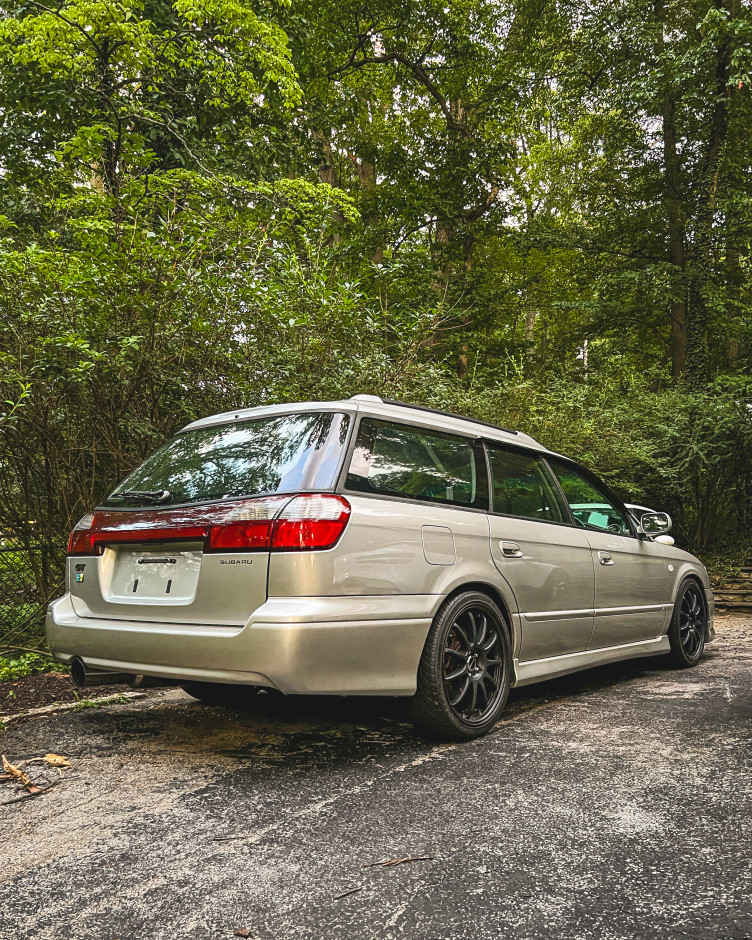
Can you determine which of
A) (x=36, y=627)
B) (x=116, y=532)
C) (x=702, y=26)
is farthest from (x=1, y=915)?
(x=702, y=26)

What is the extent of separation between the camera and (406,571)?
355 centimetres

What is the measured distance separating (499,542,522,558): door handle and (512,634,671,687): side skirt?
1.91 ft

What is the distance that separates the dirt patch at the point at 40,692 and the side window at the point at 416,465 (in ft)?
7.66

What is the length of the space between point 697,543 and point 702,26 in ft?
28.6

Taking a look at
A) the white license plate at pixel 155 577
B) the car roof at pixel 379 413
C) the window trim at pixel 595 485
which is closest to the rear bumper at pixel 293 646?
the white license plate at pixel 155 577

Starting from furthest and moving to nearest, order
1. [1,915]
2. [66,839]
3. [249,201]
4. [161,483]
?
[249,201]
[161,483]
[66,839]
[1,915]

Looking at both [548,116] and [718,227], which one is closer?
[718,227]

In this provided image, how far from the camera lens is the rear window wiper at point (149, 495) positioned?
3.75 m

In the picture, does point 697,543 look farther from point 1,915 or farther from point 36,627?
point 1,915

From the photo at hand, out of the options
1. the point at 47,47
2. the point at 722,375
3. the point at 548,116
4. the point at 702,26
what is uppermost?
the point at 548,116

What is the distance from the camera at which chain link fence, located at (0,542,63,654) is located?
19.4ft

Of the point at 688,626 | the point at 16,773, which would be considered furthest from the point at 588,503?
the point at 16,773

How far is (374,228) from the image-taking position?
61.7 feet

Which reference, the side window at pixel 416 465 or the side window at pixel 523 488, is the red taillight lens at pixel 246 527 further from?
the side window at pixel 523 488
